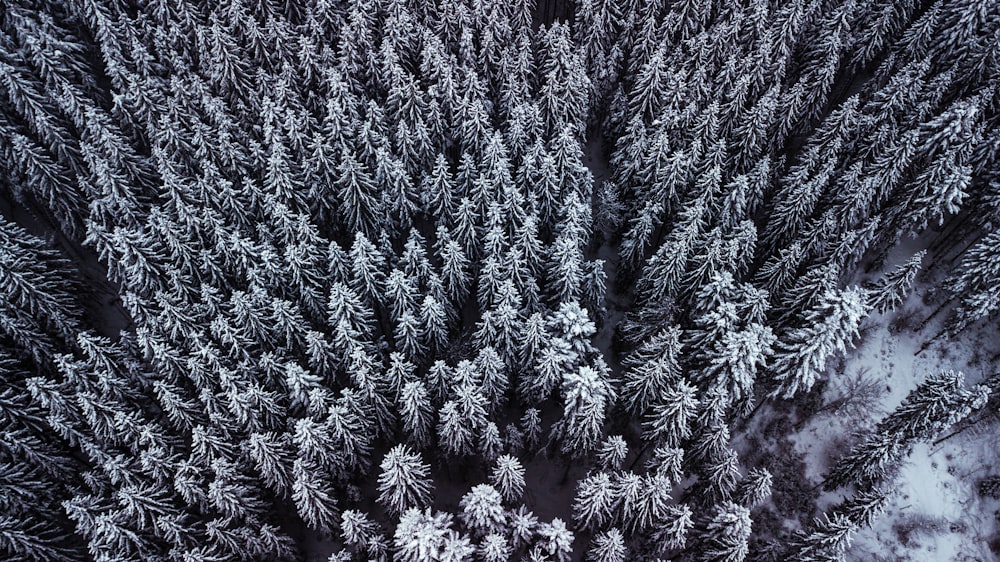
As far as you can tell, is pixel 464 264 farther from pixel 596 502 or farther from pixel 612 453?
pixel 596 502

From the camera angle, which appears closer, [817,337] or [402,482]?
[402,482]

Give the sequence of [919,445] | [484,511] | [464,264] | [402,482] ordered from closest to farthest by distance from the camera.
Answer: [484,511] < [402,482] < [464,264] < [919,445]

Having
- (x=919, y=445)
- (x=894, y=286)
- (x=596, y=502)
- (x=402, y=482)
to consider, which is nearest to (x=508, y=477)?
(x=596, y=502)

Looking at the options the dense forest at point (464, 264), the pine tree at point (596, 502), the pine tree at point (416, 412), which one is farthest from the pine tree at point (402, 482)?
the pine tree at point (596, 502)

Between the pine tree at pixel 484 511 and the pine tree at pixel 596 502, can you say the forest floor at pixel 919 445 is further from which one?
the pine tree at pixel 484 511

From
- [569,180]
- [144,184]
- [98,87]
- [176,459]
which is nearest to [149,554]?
[176,459]

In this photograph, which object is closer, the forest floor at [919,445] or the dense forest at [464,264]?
the dense forest at [464,264]

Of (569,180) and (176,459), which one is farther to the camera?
(569,180)

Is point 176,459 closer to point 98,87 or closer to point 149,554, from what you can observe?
point 149,554
